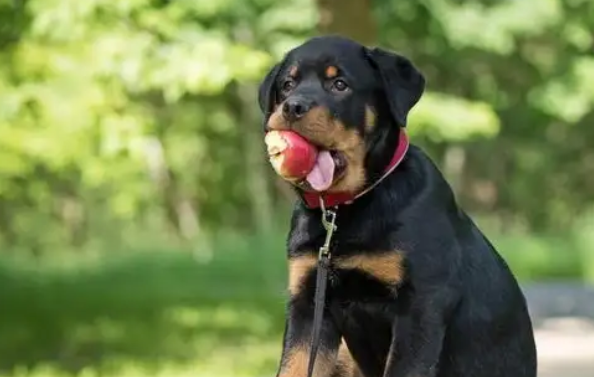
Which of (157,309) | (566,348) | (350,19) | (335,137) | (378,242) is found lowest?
(378,242)

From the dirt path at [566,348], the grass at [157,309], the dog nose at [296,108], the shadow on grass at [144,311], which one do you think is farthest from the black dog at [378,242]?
the grass at [157,309]

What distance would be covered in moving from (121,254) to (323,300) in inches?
706

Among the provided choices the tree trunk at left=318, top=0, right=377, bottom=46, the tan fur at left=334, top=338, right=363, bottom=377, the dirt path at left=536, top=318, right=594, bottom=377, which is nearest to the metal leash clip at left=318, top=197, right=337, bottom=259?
the tan fur at left=334, top=338, right=363, bottom=377

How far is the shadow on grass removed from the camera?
1428 centimetres

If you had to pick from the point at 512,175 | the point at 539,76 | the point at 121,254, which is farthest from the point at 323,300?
the point at 512,175

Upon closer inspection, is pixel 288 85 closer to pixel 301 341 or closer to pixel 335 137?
A: pixel 335 137

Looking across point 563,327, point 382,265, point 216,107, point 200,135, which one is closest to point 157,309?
point 563,327

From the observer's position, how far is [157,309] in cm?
1816

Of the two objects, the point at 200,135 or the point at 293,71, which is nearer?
the point at 293,71

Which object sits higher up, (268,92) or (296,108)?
(268,92)

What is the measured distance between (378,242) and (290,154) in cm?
45

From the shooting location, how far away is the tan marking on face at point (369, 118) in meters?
4.95

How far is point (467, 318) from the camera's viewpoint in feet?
16.8

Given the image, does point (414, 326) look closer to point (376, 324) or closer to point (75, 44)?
point (376, 324)
